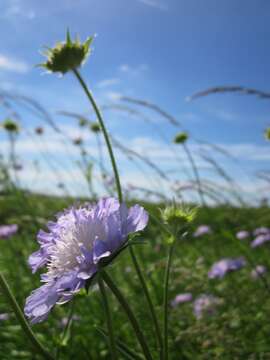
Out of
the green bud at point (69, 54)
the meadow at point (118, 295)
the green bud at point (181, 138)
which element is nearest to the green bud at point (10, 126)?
the meadow at point (118, 295)

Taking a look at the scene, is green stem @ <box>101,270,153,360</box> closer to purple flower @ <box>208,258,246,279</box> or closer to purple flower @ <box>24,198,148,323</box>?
purple flower @ <box>24,198,148,323</box>

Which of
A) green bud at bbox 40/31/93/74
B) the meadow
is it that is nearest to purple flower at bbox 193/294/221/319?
the meadow

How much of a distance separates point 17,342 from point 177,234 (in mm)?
1622

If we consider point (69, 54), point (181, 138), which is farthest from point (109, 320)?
point (181, 138)

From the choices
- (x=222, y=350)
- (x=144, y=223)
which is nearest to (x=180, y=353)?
(x=222, y=350)

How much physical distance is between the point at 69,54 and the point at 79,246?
895mm

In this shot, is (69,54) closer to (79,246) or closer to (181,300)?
(79,246)

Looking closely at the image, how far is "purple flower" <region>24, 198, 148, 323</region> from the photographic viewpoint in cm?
98

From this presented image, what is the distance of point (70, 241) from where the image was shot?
1.11 m

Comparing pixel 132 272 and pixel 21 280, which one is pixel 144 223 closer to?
pixel 21 280

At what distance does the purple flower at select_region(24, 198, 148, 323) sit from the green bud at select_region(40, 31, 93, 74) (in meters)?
0.72

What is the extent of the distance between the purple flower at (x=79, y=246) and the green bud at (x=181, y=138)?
10.9 ft

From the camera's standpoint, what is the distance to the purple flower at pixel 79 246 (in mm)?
979

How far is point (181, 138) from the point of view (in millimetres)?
4438
